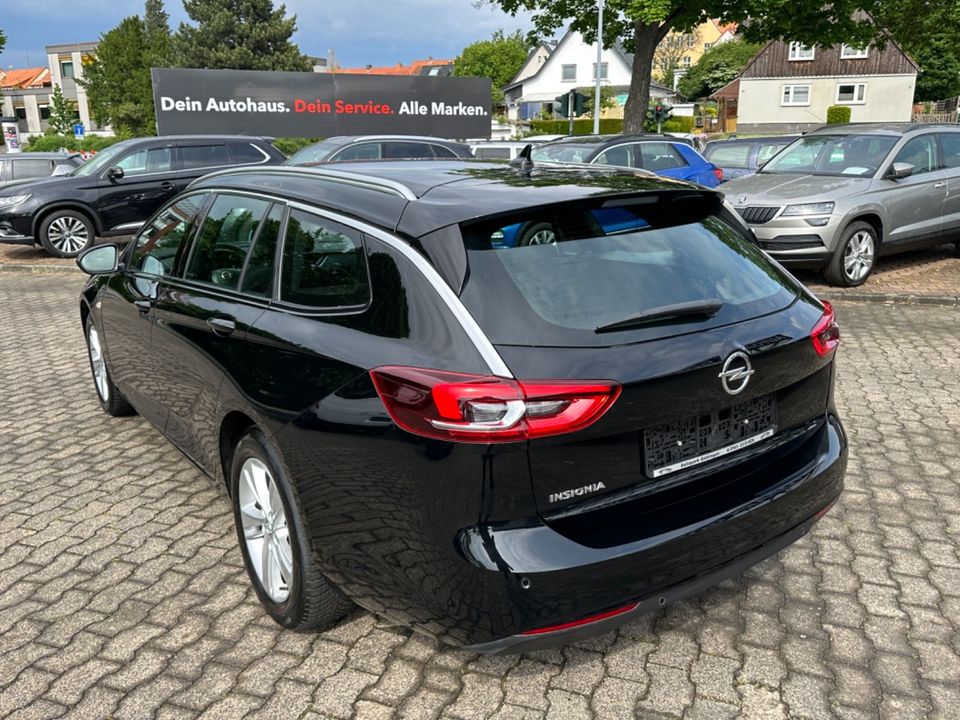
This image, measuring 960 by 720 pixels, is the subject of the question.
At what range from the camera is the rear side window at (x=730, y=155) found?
53.6 ft

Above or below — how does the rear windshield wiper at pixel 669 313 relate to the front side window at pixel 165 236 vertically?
below

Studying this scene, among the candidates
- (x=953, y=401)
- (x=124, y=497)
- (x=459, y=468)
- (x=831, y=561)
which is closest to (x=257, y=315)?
(x=459, y=468)

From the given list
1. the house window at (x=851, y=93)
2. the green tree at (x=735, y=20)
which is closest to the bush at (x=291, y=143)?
the green tree at (x=735, y=20)

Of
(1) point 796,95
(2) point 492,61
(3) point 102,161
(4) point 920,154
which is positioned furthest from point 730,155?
(2) point 492,61

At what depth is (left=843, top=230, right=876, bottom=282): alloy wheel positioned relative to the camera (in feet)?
31.4

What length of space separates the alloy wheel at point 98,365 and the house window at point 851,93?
206 ft

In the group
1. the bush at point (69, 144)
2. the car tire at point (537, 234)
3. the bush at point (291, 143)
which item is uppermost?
the bush at point (69, 144)

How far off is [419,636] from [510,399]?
129cm

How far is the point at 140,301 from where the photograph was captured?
13.7 ft

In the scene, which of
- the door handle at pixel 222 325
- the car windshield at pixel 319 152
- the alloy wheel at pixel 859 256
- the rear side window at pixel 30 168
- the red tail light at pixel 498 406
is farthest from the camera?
the rear side window at pixel 30 168

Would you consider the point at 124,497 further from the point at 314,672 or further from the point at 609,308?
the point at 609,308

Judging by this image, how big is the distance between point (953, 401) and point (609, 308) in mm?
4276

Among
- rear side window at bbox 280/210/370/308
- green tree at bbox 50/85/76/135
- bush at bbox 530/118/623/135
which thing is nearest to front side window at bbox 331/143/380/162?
rear side window at bbox 280/210/370/308

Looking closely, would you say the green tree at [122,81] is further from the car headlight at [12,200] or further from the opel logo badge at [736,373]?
the opel logo badge at [736,373]
